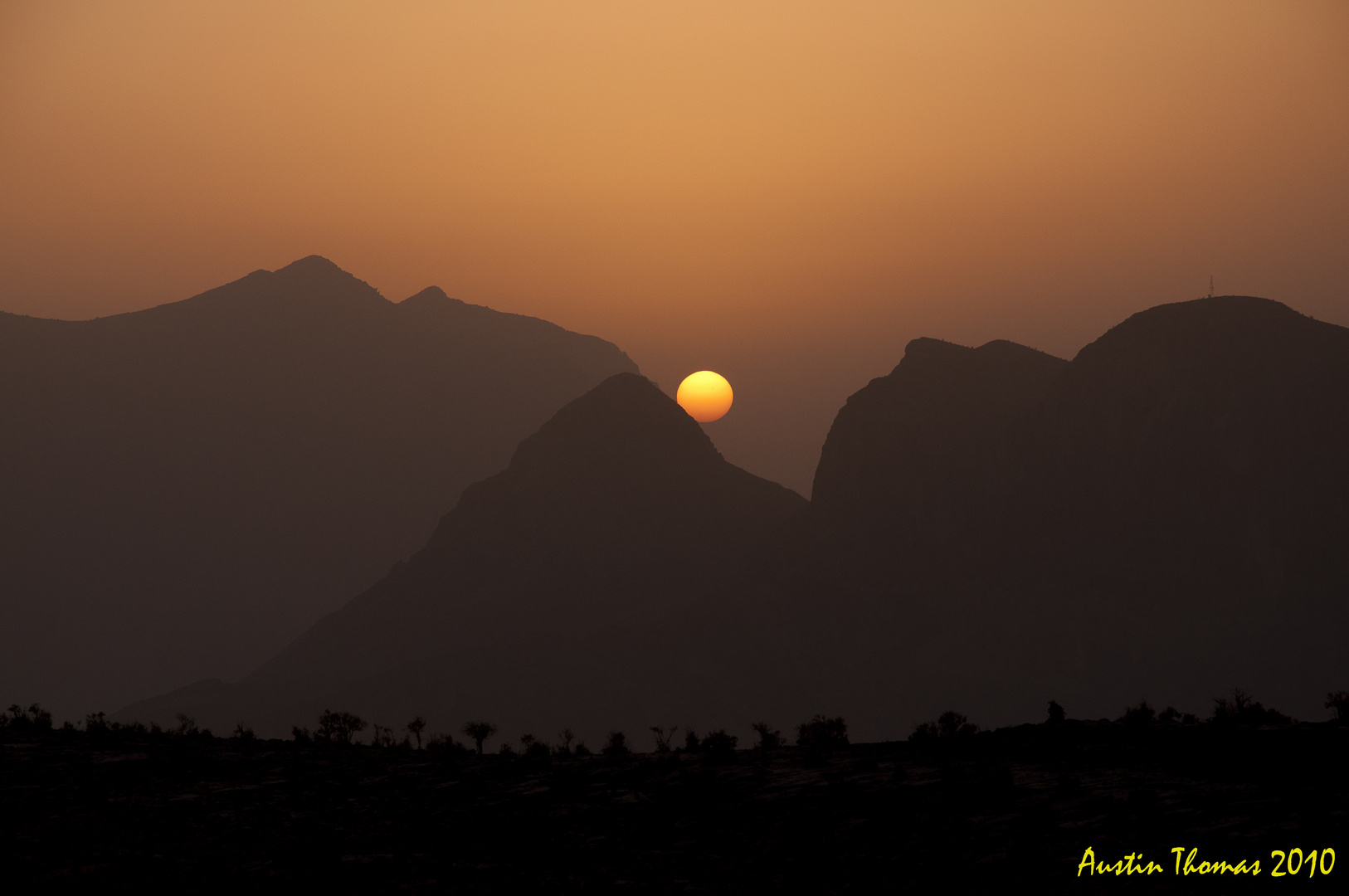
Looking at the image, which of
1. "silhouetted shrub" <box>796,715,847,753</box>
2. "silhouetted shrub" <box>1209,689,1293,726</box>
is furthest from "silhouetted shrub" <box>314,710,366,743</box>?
"silhouetted shrub" <box>1209,689,1293,726</box>

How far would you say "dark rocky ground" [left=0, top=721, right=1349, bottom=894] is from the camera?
13.6 metres

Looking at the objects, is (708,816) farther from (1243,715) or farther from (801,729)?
(1243,715)

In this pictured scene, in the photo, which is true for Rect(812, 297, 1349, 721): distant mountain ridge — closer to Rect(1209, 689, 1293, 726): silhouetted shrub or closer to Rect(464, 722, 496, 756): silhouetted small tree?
Rect(1209, 689, 1293, 726): silhouetted shrub

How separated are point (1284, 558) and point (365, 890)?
195 meters

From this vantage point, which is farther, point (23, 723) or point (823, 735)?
point (23, 723)

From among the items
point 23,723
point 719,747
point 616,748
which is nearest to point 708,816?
point 719,747

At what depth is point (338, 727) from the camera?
99.7ft

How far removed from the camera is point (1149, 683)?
166 m

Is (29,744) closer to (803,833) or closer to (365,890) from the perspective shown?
(365,890)

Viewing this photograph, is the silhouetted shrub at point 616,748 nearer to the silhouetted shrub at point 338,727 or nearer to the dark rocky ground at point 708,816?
the dark rocky ground at point 708,816

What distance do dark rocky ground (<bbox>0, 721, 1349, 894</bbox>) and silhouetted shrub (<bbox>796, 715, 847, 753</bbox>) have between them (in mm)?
773

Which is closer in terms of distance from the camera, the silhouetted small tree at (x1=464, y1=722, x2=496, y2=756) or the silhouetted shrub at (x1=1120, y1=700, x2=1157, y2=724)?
the silhouetted shrub at (x1=1120, y1=700, x2=1157, y2=724)

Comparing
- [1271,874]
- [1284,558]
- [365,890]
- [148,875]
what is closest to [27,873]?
[148,875]

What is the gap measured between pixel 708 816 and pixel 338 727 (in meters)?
16.9
